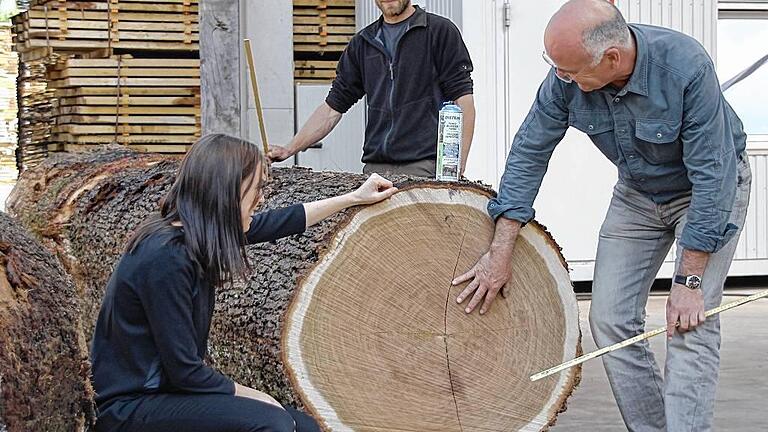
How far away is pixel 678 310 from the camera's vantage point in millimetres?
3836

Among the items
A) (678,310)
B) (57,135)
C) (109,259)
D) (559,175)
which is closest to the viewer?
(678,310)

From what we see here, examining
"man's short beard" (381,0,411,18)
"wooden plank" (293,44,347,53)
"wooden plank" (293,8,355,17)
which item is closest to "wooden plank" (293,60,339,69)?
"wooden plank" (293,44,347,53)

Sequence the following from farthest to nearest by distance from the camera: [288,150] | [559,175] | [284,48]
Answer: [284,48], [559,175], [288,150]

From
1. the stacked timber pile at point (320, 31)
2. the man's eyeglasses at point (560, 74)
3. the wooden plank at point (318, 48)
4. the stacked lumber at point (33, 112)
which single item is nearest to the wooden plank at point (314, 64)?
the stacked timber pile at point (320, 31)

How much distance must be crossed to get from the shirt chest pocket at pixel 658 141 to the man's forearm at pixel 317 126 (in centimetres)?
209

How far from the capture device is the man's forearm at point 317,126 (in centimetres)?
565

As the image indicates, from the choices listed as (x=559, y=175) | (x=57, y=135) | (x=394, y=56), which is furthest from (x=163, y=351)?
(x=57, y=135)

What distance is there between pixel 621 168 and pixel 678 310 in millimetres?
538

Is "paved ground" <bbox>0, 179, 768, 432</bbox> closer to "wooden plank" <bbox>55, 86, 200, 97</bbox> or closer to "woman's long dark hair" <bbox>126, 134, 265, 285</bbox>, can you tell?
"woman's long dark hair" <bbox>126, 134, 265, 285</bbox>

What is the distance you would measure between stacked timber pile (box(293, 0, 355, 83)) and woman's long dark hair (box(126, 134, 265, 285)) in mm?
7436

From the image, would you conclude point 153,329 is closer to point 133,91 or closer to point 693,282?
point 693,282

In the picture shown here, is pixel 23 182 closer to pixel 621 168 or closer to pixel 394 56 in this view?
pixel 394 56

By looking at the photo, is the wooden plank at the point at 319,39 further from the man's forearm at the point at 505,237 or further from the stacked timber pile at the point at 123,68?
the man's forearm at the point at 505,237

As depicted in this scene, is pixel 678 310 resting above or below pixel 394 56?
below
